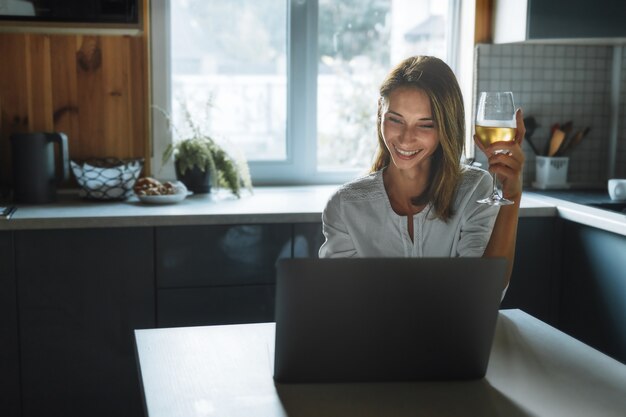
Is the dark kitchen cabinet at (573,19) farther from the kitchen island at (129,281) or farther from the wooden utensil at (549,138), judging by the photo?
the kitchen island at (129,281)

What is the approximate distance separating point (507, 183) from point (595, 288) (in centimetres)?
122

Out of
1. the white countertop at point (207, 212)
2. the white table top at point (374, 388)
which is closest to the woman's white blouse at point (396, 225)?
the white table top at point (374, 388)

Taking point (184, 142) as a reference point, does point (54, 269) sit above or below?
below

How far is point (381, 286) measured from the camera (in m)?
1.13

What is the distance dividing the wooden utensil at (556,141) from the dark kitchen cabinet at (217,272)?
1264 millimetres

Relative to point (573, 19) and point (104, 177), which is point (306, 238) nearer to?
point (104, 177)

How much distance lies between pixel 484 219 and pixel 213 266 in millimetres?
1129

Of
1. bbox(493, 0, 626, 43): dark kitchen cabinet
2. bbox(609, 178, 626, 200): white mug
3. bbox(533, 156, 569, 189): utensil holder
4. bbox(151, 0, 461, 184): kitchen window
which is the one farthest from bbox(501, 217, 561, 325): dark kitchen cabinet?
bbox(151, 0, 461, 184): kitchen window

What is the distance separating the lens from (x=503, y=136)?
5.21ft

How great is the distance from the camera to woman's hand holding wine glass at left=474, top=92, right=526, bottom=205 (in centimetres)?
156

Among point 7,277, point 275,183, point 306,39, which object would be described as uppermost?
point 306,39

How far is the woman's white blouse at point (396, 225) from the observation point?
182cm

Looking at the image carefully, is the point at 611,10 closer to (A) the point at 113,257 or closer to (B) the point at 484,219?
(B) the point at 484,219

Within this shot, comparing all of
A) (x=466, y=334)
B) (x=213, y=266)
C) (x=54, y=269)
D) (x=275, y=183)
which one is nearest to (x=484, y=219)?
(x=466, y=334)
